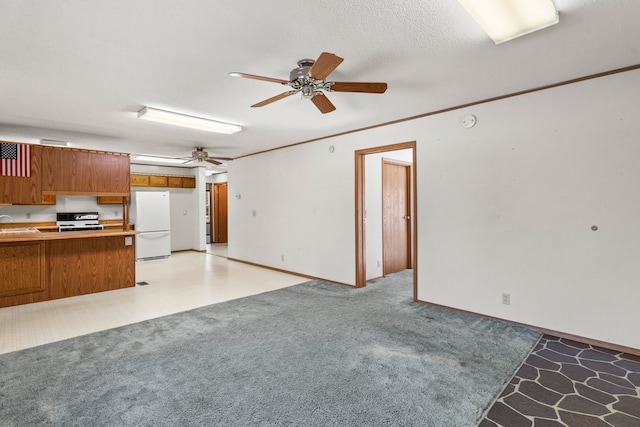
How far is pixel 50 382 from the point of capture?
7.51 ft

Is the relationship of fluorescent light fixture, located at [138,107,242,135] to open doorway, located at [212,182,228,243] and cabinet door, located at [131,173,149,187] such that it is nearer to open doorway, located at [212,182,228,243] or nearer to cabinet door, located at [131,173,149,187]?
cabinet door, located at [131,173,149,187]

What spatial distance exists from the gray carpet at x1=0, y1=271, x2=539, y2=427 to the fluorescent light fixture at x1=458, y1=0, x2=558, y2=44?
2.43 m

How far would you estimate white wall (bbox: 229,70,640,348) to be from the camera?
271cm

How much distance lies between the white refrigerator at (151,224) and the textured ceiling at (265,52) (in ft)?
11.4

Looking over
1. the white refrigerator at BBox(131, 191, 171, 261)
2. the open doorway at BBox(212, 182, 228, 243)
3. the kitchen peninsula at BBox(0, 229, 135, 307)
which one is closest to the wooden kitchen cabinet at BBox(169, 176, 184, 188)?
the white refrigerator at BBox(131, 191, 171, 261)

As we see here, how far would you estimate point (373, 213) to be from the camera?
5215 mm

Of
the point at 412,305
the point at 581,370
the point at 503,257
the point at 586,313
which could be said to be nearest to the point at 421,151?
the point at 503,257

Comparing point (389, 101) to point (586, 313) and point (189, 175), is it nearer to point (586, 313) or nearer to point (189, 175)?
point (586, 313)

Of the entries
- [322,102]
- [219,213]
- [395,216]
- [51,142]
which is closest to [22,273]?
[51,142]

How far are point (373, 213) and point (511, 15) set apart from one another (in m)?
3.54

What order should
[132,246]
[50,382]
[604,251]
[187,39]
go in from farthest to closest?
1. [132,246]
2. [604,251]
3. [50,382]
4. [187,39]

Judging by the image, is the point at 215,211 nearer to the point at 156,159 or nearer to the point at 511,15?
the point at 156,159

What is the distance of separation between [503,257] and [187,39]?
3.53 meters

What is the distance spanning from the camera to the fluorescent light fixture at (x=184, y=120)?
3.64 m
